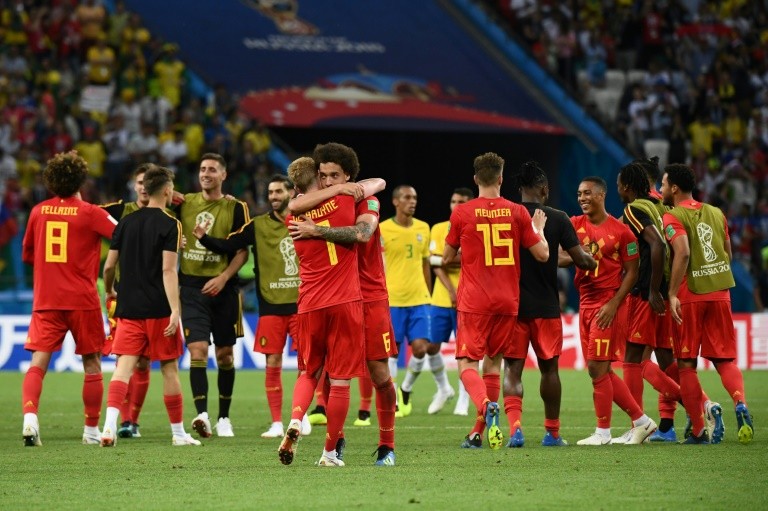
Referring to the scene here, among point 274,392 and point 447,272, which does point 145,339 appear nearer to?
point 274,392

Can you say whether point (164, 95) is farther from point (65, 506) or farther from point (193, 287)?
point (65, 506)

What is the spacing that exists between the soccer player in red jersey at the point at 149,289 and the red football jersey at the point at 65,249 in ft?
0.92

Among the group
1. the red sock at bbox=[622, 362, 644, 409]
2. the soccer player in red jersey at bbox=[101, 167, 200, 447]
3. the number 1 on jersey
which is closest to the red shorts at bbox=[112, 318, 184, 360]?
the soccer player in red jersey at bbox=[101, 167, 200, 447]

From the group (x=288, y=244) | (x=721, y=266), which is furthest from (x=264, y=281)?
(x=721, y=266)

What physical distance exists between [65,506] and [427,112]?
22.7 meters

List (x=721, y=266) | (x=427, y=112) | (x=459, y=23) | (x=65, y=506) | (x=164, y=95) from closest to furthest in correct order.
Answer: (x=65, y=506), (x=721, y=266), (x=164, y=95), (x=427, y=112), (x=459, y=23)

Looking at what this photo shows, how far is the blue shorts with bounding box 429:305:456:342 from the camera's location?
1630 centimetres

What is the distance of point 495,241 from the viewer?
11453 millimetres

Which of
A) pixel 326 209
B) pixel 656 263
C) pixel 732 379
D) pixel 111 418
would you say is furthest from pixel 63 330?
pixel 732 379

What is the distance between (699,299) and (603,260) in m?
0.87

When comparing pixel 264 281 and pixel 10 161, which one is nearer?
pixel 264 281

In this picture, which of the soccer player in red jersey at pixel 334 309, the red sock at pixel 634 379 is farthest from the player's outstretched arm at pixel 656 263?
the soccer player in red jersey at pixel 334 309

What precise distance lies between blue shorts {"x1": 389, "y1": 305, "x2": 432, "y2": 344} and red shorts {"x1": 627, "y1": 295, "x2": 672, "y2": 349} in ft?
13.4

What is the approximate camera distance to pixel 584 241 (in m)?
12.2
